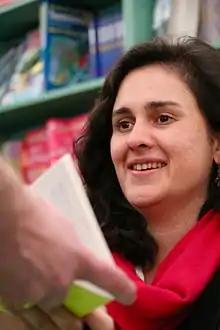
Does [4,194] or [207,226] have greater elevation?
[4,194]

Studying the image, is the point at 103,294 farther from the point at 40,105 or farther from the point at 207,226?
the point at 40,105

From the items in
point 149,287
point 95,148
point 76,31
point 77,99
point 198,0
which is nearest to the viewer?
point 149,287

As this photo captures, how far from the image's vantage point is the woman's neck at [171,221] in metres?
1.42

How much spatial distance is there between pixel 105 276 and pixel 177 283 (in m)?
0.62

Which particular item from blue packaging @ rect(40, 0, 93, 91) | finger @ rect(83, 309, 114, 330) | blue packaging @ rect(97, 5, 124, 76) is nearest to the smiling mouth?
finger @ rect(83, 309, 114, 330)

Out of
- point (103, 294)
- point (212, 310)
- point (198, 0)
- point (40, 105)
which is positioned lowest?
point (40, 105)

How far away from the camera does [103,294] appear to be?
29.0 inches

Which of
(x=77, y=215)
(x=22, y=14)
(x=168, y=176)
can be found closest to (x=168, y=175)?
(x=168, y=176)

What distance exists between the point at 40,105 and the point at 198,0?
28.4 inches

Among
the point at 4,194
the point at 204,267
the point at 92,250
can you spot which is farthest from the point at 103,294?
the point at 204,267

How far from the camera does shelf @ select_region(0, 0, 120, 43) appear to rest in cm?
245

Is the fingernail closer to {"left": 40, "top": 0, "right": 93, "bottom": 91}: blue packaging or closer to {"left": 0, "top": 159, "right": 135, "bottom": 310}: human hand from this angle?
{"left": 0, "top": 159, "right": 135, "bottom": 310}: human hand

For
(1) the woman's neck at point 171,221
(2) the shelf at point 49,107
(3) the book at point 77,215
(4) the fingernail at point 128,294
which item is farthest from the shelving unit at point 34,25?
(4) the fingernail at point 128,294

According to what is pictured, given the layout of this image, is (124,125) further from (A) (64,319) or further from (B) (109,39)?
(B) (109,39)
